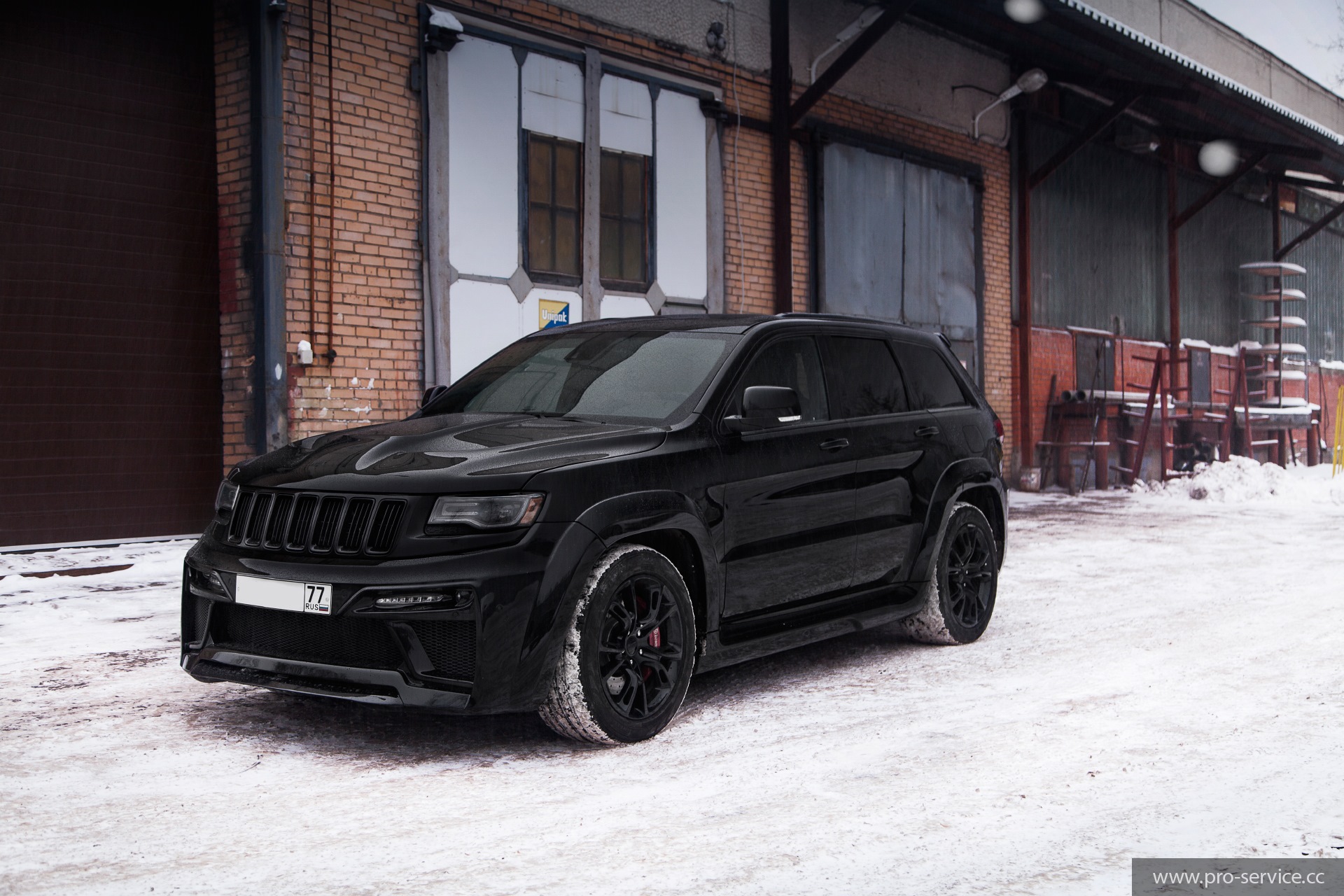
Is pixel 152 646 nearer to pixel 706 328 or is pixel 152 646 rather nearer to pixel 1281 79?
pixel 706 328

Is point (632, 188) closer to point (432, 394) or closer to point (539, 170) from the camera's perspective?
point (539, 170)

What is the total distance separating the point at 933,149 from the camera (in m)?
17.0

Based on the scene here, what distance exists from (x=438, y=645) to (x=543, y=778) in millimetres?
573

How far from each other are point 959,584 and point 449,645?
133 inches

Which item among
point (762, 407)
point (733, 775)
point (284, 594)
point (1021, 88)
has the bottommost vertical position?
point (733, 775)

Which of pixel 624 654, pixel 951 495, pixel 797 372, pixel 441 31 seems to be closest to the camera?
pixel 624 654

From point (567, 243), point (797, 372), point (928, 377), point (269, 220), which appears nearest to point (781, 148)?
point (567, 243)

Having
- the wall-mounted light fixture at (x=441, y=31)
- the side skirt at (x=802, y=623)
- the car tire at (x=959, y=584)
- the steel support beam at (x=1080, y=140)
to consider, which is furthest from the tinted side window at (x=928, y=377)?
the steel support beam at (x=1080, y=140)

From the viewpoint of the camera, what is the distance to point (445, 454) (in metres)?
4.59

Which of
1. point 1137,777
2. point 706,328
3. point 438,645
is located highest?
point 706,328

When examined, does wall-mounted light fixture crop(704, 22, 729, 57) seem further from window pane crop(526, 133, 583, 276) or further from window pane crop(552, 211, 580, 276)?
window pane crop(552, 211, 580, 276)

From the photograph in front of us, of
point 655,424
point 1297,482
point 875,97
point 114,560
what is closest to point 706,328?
point 655,424

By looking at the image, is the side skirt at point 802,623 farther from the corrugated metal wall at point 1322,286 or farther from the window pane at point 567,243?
the corrugated metal wall at point 1322,286

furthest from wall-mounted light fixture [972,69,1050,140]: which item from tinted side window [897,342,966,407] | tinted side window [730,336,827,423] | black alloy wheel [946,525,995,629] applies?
tinted side window [730,336,827,423]
